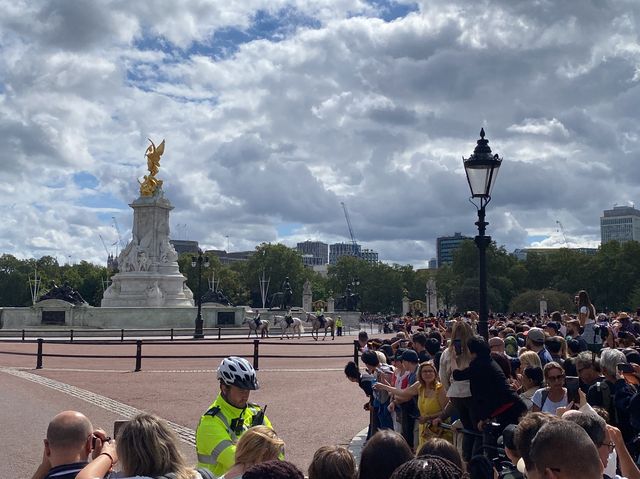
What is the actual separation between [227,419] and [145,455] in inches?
48.0

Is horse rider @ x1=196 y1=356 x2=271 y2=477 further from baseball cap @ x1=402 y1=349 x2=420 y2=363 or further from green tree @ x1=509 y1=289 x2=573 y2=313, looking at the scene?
green tree @ x1=509 y1=289 x2=573 y2=313

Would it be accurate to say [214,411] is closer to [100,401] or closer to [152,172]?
[100,401]

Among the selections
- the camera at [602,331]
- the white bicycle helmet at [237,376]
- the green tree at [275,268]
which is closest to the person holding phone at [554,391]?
the white bicycle helmet at [237,376]

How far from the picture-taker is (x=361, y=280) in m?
130

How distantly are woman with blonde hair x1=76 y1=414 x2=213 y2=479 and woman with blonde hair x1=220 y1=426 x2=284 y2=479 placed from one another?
0.29 meters

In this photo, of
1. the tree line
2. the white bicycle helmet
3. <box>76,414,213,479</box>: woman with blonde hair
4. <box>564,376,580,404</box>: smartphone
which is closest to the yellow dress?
<box>564,376,580,404</box>: smartphone

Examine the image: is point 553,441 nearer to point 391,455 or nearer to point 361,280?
point 391,455

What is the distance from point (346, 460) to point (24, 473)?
7.01 meters

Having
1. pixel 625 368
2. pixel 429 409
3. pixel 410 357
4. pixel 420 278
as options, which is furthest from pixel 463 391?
pixel 420 278

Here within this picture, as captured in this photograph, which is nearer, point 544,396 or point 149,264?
point 544,396

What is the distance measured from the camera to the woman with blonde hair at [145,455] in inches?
147

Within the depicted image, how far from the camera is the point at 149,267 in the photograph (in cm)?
6400

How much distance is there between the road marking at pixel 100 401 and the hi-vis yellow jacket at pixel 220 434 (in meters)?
6.37

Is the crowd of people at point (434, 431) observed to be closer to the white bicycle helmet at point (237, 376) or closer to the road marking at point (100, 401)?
the white bicycle helmet at point (237, 376)
